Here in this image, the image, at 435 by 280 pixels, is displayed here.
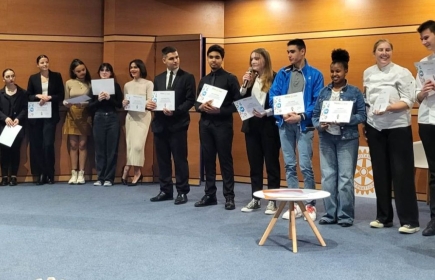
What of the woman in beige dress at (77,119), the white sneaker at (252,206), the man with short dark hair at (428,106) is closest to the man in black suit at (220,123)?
the white sneaker at (252,206)

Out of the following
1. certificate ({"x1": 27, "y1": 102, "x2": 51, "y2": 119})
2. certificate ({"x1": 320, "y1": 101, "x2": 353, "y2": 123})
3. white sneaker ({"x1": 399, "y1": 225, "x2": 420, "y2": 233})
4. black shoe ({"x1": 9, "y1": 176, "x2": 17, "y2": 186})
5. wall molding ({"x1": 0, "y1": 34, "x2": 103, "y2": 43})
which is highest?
wall molding ({"x1": 0, "y1": 34, "x2": 103, "y2": 43})

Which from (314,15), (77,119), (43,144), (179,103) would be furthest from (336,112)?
(43,144)

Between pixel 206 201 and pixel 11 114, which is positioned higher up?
pixel 11 114

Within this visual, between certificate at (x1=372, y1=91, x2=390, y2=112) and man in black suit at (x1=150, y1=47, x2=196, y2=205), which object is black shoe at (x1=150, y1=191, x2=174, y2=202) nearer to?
man in black suit at (x1=150, y1=47, x2=196, y2=205)

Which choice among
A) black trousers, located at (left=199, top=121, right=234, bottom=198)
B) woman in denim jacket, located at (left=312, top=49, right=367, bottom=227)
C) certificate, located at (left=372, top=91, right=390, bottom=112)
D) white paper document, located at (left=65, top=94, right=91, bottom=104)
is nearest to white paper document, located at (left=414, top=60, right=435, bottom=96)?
certificate, located at (left=372, top=91, right=390, bottom=112)

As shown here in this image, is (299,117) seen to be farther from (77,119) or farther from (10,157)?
(10,157)

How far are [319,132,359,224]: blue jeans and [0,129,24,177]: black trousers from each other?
14.2ft

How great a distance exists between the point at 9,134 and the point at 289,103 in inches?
155

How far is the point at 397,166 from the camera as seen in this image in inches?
178

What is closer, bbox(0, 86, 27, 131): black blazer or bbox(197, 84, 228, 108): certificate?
bbox(197, 84, 228, 108): certificate

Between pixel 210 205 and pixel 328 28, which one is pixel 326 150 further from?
pixel 328 28

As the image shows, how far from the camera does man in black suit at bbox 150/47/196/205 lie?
5762mm

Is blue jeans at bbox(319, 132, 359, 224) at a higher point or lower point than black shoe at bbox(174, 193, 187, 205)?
higher

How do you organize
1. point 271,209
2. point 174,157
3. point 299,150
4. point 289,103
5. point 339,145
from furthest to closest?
point 174,157
point 271,209
point 299,150
point 289,103
point 339,145
